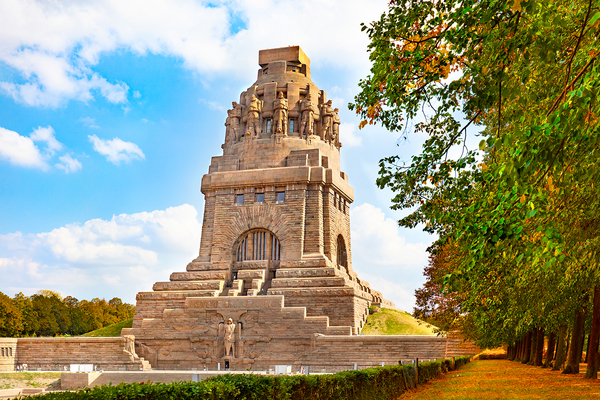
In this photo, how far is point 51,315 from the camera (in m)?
65.2

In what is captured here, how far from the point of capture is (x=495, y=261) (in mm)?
12039

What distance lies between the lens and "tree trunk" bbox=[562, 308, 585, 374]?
22.1 metres

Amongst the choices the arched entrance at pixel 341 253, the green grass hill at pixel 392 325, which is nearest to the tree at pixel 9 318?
the arched entrance at pixel 341 253

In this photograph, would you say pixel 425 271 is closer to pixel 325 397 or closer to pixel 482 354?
pixel 482 354

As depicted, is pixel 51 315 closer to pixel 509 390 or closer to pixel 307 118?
A: pixel 307 118

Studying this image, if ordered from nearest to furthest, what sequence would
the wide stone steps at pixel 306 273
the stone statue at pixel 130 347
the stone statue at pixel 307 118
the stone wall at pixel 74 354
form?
the stone statue at pixel 130 347
the stone wall at pixel 74 354
the wide stone steps at pixel 306 273
the stone statue at pixel 307 118

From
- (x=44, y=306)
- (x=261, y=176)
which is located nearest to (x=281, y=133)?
(x=261, y=176)

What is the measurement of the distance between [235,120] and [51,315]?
34.5m

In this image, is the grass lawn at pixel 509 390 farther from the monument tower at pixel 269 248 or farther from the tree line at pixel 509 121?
the monument tower at pixel 269 248

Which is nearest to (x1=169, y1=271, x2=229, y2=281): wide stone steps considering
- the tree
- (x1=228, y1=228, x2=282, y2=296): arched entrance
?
(x1=228, y1=228, x2=282, y2=296): arched entrance

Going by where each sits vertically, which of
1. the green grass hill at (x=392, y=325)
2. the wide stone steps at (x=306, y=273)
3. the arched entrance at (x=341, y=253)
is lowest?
the green grass hill at (x=392, y=325)

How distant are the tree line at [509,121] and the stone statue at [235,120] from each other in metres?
34.8

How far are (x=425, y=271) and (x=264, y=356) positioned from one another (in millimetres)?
12286

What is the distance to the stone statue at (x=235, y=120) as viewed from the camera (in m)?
47.5
